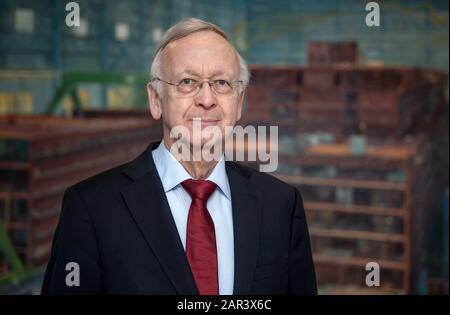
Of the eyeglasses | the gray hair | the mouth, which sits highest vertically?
the gray hair

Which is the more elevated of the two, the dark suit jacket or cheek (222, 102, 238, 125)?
cheek (222, 102, 238, 125)

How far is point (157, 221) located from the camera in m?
1.43

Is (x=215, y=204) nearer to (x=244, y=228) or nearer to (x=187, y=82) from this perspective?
(x=244, y=228)

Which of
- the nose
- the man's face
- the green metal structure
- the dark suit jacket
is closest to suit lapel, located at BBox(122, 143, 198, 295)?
the dark suit jacket

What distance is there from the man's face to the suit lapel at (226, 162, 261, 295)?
0.56ft

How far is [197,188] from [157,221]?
147mm

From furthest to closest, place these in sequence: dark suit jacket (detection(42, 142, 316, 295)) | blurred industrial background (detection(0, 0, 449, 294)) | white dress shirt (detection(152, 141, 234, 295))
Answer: blurred industrial background (detection(0, 0, 449, 294)), white dress shirt (detection(152, 141, 234, 295)), dark suit jacket (detection(42, 142, 316, 295))

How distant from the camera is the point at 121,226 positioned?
1.41 meters

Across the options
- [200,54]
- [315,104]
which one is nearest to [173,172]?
[200,54]

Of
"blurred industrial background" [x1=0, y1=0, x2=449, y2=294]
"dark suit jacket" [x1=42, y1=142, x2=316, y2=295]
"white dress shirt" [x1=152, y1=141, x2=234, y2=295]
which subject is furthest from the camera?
"blurred industrial background" [x1=0, y1=0, x2=449, y2=294]

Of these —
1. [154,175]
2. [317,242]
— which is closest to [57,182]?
[317,242]

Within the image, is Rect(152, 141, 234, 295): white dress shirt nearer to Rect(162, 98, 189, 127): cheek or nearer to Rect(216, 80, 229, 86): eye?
Rect(162, 98, 189, 127): cheek

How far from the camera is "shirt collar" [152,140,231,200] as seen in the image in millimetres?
1502

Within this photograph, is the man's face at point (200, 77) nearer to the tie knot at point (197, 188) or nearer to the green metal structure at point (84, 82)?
the tie knot at point (197, 188)
